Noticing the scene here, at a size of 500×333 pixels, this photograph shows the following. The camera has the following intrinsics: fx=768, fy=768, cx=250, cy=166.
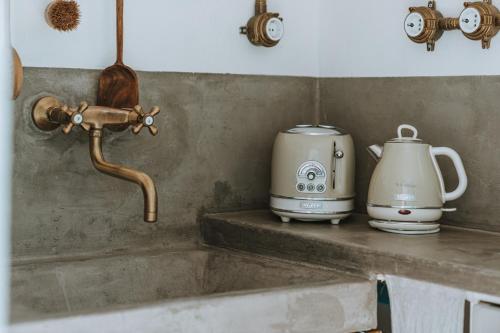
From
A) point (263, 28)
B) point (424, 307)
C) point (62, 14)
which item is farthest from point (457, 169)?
point (62, 14)

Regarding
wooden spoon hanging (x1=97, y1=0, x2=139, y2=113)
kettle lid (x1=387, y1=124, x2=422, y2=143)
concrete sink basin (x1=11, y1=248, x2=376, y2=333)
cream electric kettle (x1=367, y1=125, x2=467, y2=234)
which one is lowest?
concrete sink basin (x1=11, y1=248, x2=376, y2=333)

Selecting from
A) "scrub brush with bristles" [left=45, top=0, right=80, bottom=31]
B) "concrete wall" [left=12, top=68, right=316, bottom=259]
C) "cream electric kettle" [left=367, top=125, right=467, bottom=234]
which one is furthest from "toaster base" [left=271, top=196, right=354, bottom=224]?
"scrub brush with bristles" [left=45, top=0, right=80, bottom=31]

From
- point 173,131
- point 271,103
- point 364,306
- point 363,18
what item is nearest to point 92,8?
point 173,131

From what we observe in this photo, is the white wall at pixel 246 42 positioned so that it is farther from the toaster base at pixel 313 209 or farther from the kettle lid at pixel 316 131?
the toaster base at pixel 313 209

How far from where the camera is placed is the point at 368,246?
1.72 m

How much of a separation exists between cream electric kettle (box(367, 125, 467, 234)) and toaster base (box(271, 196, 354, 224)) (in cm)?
15

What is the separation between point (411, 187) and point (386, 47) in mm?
541

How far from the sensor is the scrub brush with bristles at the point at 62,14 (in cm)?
190

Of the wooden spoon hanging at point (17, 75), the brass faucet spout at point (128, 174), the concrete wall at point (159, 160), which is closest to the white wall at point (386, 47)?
the concrete wall at point (159, 160)

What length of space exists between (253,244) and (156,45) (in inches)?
23.9

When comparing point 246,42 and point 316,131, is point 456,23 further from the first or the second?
point 246,42

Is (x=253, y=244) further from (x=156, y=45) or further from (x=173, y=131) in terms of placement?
(x=156, y=45)

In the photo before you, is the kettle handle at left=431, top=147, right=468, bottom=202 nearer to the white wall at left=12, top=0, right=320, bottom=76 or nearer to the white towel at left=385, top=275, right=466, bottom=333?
the white towel at left=385, top=275, right=466, bottom=333

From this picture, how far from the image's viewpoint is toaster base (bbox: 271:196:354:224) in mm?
2041
